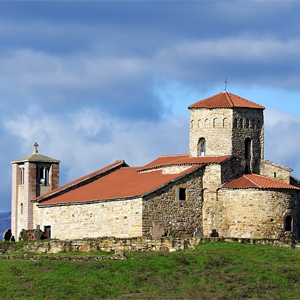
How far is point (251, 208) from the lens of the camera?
206ft

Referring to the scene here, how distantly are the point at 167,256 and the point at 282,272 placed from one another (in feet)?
21.9

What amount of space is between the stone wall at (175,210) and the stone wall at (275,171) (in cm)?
645

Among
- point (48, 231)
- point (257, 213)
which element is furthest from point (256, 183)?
point (48, 231)

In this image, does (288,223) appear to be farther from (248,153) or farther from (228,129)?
(228,129)

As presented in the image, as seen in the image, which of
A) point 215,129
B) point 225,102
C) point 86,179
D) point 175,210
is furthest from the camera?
point 86,179

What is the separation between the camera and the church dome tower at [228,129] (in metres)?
→ 67.8

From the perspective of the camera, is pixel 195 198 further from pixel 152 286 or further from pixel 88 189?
pixel 152 286

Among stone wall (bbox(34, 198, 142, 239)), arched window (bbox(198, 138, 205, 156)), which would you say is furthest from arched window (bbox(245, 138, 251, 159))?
stone wall (bbox(34, 198, 142, 239))

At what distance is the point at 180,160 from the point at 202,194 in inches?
170

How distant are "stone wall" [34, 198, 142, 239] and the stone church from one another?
0.22ft

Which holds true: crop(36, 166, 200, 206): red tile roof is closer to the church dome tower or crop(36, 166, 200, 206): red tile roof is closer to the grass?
the church dome tower

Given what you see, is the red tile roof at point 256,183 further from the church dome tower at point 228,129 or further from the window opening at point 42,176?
the window opening at point 42,176

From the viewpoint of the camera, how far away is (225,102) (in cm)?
6838

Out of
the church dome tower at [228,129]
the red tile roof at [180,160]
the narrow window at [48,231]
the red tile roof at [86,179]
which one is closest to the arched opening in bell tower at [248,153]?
the church dome tower at [228,129]
